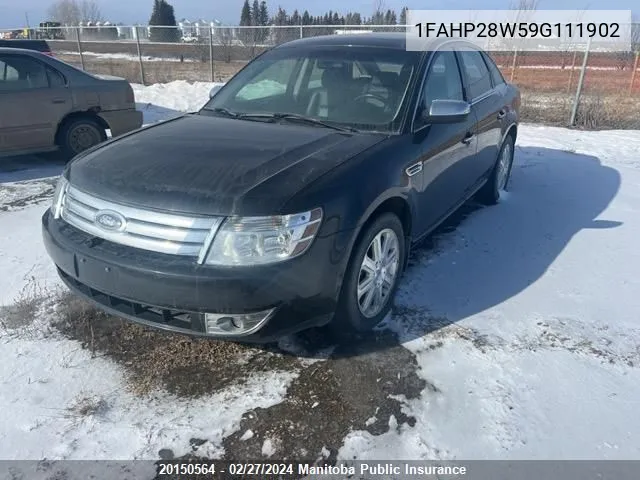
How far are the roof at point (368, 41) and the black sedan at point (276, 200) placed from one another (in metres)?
0.03

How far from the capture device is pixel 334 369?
2.84 m

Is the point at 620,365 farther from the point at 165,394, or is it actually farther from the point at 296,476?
the point at 165,394

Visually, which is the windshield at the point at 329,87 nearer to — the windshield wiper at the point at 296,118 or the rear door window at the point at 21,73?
the windshield wiper at the point at 296,118

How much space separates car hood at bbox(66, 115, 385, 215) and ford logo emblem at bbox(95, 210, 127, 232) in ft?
0.24

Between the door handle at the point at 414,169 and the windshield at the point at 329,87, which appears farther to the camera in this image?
the windshield at the point at 329,87

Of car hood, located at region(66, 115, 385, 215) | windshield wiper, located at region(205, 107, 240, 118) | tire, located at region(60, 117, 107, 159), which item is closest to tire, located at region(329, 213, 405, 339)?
car hood, located at region(66, 115, 385, 215)

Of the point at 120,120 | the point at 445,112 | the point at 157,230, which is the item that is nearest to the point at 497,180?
the point at 445,112

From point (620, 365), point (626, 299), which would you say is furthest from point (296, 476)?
point (626, 299)

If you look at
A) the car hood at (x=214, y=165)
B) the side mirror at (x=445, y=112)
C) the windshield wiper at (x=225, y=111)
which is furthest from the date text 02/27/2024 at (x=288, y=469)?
the windshield wiper at (x=225, y=111)

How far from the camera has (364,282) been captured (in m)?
2.98

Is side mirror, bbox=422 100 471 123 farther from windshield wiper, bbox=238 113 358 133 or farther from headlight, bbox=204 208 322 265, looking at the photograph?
headlight, bbox=204 208 322 265

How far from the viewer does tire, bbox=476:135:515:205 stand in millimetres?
5395

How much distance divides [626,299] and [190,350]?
2.95 meters

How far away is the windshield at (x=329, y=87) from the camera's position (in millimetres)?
3432
